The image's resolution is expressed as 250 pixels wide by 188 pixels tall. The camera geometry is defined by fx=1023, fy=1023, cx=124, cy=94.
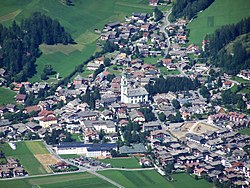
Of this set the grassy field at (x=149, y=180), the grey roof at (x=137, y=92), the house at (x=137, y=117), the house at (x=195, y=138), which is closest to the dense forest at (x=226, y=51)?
the grey roof at (x=137, y=92)

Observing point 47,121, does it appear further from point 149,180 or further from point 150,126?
point 149,180

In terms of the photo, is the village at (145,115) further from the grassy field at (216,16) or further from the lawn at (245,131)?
the grassy field at (216,16)

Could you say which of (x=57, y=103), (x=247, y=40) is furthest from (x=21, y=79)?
(x=247, y=40)

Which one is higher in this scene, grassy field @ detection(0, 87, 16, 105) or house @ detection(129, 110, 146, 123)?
grassy field @ detection(0, 87, 16, 105)

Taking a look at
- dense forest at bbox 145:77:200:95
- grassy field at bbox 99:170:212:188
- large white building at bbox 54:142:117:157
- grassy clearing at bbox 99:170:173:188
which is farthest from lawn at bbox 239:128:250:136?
dense forest at bbox 145:77:200:95

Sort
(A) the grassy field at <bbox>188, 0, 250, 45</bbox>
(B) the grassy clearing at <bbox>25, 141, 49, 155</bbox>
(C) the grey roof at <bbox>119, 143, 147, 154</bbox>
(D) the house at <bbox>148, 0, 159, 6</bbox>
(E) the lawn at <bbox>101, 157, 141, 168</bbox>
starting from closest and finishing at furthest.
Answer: (E) the lawn at <bbox>101, 157, 141, 168</bbox>, (C) the grey roof at <bbox>119, 143, 147, 154</bbox>, (B) the grassy clearing at <bbox>25, 141, 49, 155</bbox>, (A) the grassy field at <bbox>188, 0, 250, 45</bbox>, (D) the house at <bbox>148, 0, 159, 6</bbox>

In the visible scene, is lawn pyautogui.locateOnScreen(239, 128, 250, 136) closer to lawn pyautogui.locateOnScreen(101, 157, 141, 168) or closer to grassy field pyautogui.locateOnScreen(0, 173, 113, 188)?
lawn pyautogui.locateOnScreen(101, 157, 141, 168)
